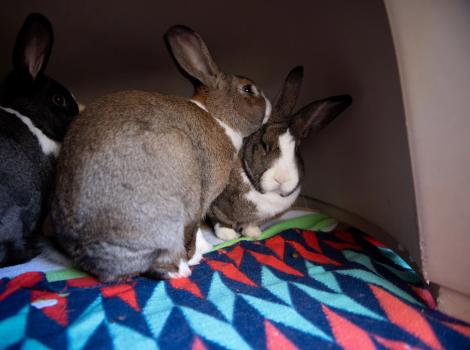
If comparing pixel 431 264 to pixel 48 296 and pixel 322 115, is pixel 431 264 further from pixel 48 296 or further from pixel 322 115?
pixel 48 296

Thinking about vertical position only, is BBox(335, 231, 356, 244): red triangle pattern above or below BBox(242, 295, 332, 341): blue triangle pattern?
below

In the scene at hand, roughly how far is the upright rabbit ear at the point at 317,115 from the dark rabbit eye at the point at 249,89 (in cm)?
21

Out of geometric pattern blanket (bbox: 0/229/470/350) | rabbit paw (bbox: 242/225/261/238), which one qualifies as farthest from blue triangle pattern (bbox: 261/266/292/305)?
rabbit paw (bbox: 242/225/261/238)

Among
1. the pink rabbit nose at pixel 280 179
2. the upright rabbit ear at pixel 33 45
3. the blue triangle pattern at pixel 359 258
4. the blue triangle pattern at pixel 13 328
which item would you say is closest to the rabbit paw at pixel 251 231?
the pink rabbit nose at pixel 280 179

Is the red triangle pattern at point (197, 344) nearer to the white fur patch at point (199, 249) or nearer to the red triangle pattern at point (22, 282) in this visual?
the white fur patch at point (199, 249)

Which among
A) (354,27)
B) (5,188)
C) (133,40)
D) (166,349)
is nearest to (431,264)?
(166,349)

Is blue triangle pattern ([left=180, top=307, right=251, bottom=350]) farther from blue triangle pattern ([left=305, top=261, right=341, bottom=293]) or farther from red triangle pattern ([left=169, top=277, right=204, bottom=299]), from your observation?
blue triangle pattern ([left=305, top=261, right=341, bottom=293])

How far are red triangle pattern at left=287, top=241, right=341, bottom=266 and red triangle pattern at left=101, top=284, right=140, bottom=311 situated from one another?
621 mm

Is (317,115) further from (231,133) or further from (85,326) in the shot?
(85,326)

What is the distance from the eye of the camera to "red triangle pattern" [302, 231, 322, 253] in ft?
4.82

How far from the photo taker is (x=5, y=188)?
1175mm

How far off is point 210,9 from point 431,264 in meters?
1.37

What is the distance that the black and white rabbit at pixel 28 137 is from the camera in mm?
1202

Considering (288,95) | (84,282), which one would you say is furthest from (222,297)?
(288,95)
